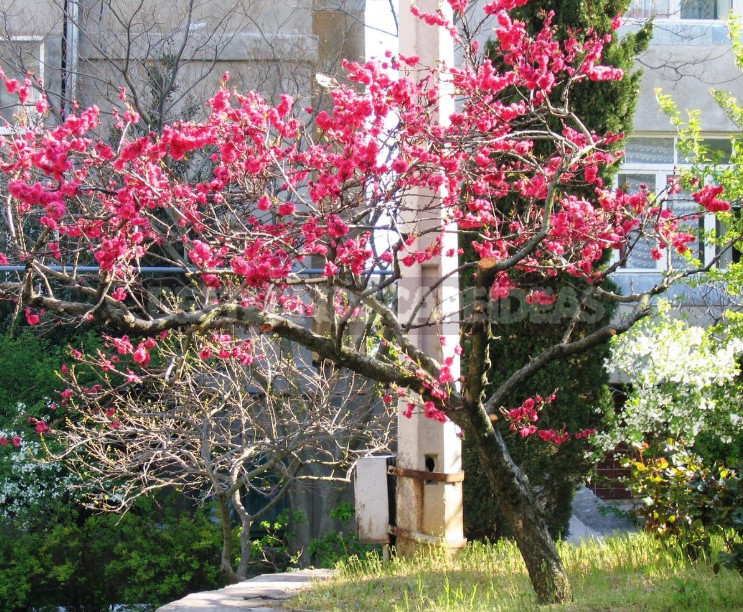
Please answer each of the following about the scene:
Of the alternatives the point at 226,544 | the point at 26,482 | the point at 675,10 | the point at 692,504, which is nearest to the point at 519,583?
the point at 692,504

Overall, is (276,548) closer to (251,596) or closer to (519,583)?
(251,596)

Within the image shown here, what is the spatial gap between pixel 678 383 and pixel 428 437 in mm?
2876

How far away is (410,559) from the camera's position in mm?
6125

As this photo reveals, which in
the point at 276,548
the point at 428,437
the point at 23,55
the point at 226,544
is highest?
the point at 23,55

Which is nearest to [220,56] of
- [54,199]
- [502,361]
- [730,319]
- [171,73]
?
[171,73]

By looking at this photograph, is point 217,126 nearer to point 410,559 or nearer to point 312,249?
point 312,249

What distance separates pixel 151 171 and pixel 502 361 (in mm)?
4280

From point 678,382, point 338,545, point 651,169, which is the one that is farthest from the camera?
point 651,169

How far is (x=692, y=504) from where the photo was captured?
17.5ft

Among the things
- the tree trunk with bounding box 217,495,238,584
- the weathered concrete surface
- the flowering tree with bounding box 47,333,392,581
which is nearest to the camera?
the weathered concrete surface

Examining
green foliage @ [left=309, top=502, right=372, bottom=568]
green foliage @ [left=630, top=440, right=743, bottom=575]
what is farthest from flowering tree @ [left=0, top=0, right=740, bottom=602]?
green foliage @ [left=309, top=502, right=372, bottom=568]

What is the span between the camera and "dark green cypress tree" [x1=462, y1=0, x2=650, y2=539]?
7.86 m

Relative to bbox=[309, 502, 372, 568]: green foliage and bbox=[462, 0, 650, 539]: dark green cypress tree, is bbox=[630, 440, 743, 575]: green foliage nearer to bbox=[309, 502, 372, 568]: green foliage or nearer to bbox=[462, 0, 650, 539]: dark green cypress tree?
bbox=[462, 0, 650, 539]: dark green cypress tree

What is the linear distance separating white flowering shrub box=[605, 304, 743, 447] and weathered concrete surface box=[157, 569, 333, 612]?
10.2 ft
